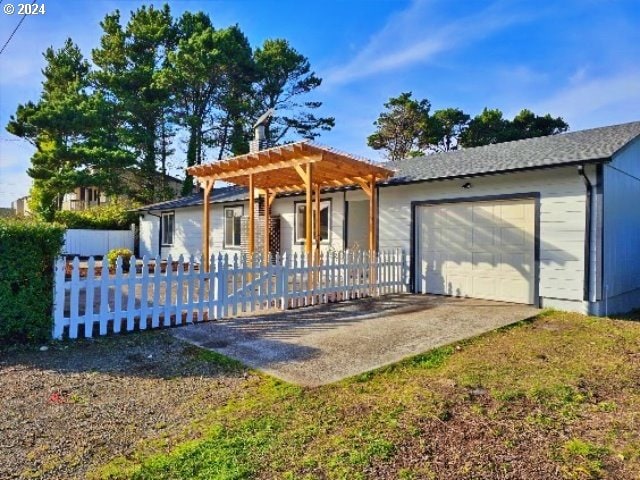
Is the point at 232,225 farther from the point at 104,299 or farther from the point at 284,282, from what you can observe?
the point at 104,299

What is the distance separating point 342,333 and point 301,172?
3.83 meters

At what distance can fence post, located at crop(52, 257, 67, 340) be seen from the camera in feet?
17.1

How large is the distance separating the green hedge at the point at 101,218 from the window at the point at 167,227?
4033 mm

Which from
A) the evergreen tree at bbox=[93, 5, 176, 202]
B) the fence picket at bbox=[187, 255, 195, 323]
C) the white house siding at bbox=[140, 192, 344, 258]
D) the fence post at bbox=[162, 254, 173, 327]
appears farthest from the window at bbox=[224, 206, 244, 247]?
the evergreen tree at bbox=[93, 5, 176, 202]

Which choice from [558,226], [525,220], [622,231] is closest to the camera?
[558,226]

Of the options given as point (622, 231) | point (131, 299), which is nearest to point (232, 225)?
point (131, 299)

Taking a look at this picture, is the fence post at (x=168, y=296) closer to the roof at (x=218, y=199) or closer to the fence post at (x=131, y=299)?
the fence post at (x=131, y=299)

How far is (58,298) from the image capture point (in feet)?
17.2

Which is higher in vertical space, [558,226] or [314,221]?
[314,221]

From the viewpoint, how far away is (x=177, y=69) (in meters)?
26.0

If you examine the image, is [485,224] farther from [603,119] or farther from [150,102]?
[150,102]

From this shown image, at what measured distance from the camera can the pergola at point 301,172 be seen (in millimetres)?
8234

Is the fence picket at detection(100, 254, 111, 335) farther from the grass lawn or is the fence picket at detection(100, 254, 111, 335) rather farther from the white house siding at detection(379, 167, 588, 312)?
the white house siding at detection(379, 167, 588, 312)

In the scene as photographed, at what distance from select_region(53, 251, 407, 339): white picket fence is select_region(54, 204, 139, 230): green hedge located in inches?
602
